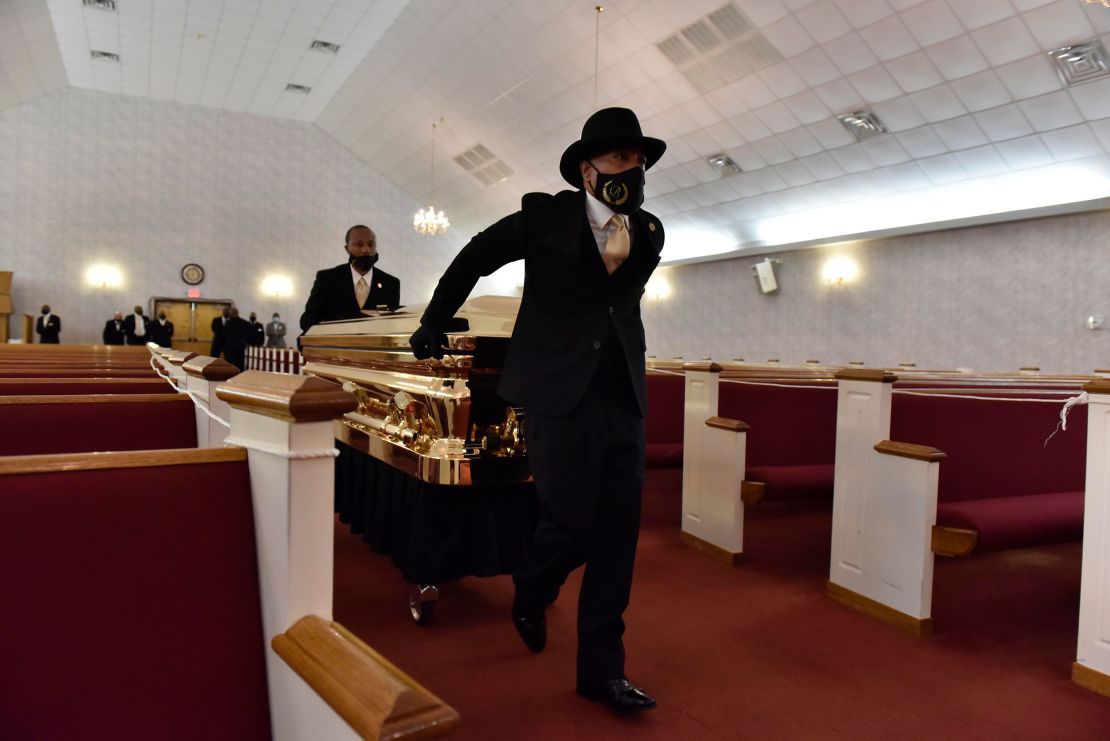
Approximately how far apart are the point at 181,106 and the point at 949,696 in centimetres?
1597

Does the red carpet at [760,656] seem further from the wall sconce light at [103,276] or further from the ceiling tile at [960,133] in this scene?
the wall sconce light at [103,276]

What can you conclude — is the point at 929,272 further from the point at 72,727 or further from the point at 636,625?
the point at 72,727

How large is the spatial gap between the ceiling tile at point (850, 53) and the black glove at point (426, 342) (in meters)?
6.68

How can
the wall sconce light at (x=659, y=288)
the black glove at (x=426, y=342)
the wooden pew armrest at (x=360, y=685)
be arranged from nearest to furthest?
1. the wooden pew armrest at (x=360, y=685)
2. the black glove at (x=426, y=342)
3. the wall sconce light at (x=659, y=288)

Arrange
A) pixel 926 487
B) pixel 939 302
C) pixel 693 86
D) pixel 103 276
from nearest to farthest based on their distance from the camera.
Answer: pixel 926 487, pixel 693 86, pixel 939 302, pixel 103 276

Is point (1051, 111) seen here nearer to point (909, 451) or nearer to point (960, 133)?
point (960, 133)

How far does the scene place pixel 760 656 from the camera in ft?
6.95

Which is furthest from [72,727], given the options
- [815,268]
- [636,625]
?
[815,268]

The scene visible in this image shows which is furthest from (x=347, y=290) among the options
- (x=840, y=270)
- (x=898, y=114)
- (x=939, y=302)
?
(x=840, y=270)

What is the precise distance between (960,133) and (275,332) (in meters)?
11.8

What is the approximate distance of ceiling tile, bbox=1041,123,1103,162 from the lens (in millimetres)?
6848

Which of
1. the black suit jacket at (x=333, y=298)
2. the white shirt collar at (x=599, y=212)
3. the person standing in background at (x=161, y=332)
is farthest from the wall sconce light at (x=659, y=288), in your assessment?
the white shirt collar at (x=599, y=212)

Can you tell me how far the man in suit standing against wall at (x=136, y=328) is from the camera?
13.4 metres

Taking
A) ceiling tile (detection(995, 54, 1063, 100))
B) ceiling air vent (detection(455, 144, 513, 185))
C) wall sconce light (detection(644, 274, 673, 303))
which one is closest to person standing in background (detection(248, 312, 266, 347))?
ceiling air vent (detection(455, 144, 513, 185))
